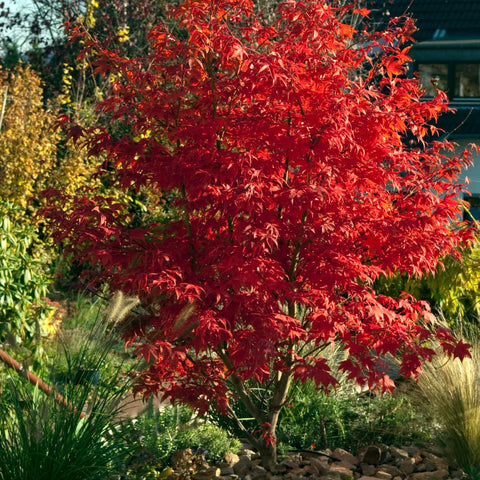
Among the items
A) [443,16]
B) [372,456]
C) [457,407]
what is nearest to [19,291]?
[372,456]

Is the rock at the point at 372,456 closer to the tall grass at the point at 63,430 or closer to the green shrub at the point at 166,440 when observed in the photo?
the green shrub at the point at 166,440

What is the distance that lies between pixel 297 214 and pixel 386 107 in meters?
0.97

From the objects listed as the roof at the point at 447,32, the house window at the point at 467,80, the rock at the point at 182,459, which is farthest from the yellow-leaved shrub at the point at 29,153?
the house window at the point at 467,80

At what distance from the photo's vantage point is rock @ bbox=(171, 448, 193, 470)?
5.27 m

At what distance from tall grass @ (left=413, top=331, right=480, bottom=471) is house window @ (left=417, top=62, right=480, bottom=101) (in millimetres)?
10813

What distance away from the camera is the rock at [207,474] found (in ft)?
17.2

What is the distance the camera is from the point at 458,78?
15.3m

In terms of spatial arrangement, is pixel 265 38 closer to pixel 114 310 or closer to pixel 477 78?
pixel 114 310

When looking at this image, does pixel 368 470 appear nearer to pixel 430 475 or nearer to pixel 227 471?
pixel 430 475

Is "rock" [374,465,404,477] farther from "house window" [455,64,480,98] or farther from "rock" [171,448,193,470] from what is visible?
"house window" [455,64,480,98]

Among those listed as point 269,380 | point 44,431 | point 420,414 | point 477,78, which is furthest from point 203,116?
point 477,78

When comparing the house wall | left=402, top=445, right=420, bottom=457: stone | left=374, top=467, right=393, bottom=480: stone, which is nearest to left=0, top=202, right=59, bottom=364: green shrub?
left=374, top=467, right=393, bottom=480: stone

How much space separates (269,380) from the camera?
19.9 ft

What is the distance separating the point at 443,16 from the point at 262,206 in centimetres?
1288
